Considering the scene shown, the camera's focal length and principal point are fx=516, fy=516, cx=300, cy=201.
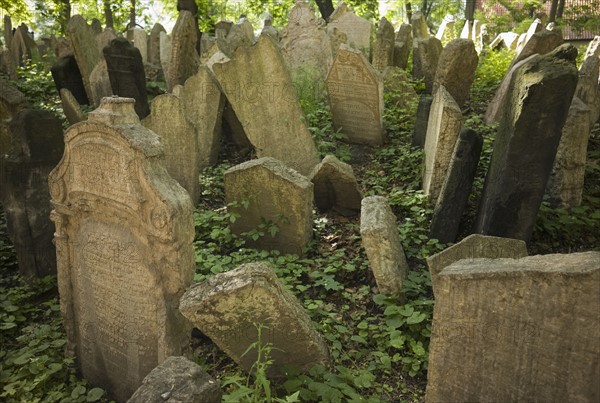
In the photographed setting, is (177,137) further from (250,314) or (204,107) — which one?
(250,314)

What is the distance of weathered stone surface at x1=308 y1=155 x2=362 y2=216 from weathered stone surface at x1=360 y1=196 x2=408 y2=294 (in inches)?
49.6

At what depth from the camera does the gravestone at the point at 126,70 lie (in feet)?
25.3

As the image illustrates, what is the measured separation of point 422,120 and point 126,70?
447 centimetres

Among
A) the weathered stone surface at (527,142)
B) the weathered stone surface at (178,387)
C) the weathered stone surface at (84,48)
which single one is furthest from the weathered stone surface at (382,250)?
the weathered stone surface at (84,48)

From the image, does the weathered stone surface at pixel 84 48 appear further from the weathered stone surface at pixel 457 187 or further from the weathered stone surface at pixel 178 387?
the weathered stone surface at pixel 178 387

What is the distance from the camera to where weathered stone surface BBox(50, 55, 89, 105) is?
32.1 ft

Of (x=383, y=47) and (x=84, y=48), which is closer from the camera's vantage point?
(x=84, y=48)

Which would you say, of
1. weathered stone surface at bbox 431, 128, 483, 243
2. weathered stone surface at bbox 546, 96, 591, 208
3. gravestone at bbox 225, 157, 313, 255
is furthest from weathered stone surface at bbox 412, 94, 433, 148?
gravestone at bbox 225, 157, 313, 255

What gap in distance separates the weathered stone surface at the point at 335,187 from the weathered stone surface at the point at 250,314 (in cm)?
248

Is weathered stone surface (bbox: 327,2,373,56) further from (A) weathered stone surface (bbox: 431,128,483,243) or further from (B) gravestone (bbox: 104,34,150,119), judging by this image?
(A) weathered stone surface (bbox: 431,128,483,243)

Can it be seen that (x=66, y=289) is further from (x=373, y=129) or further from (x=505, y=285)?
(x=373, y=129)

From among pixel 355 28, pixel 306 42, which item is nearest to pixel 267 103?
pixel 306 42

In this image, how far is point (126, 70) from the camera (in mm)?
7840

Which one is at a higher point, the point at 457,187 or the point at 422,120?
the point at 422,120
